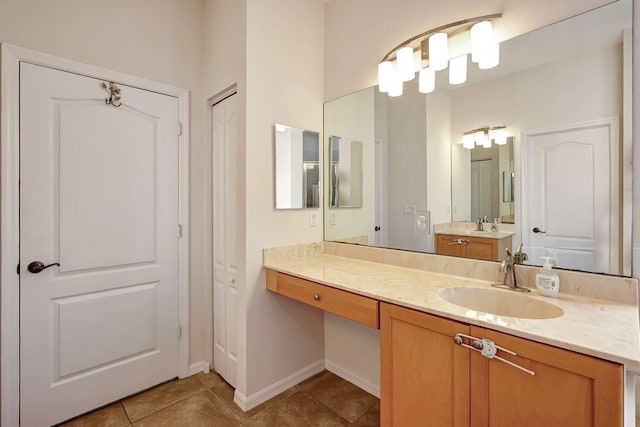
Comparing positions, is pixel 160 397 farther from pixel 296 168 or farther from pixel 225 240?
pixel 296 168

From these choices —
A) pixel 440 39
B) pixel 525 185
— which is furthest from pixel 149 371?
pixel 440 39

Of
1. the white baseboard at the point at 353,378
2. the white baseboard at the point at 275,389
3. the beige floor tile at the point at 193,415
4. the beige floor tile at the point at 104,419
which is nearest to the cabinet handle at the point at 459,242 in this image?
the white baseboard at the point at 353,378

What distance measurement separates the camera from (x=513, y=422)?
2.98ft

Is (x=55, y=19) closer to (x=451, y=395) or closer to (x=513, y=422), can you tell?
(x=451, y=395)

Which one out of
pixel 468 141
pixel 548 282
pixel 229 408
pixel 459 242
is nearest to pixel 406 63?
pixel 468 141

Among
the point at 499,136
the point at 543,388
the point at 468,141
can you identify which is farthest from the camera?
the point at 468,141

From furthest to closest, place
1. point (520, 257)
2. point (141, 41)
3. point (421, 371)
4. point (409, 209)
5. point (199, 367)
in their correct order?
1. point (199, 367)
2. point (141, 41)
3. point (409, 209)
4. point (520, 257)
5. point (421, 371)

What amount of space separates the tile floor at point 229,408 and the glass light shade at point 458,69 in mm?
1981

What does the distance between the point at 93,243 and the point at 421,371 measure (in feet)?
6.50

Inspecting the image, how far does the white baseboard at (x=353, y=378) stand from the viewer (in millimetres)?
1956

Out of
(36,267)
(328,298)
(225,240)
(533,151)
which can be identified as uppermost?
(533,151)

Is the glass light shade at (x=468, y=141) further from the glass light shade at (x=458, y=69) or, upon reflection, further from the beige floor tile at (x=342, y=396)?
the beige floor tile at (x=342, y=396)

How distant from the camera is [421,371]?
1128mm

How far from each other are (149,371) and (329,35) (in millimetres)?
2772
